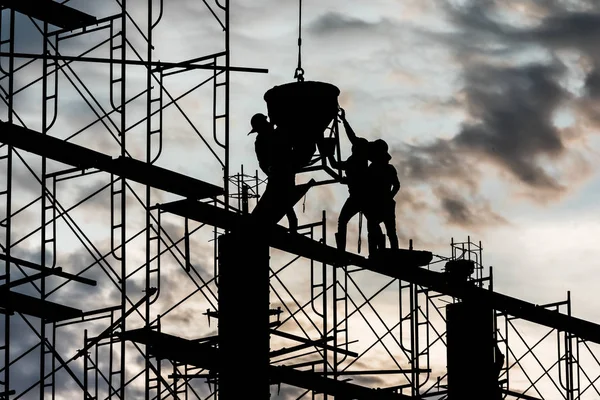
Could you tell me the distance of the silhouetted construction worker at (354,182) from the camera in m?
28.0

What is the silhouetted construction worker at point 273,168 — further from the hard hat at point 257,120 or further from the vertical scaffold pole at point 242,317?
the vertical scaffold pole at point 242,317

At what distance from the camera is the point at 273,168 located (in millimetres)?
26359

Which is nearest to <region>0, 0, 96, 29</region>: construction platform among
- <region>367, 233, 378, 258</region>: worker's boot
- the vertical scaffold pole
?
the vertical scaffold pole

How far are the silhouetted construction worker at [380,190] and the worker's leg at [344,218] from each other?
221 mm

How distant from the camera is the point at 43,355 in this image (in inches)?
1010

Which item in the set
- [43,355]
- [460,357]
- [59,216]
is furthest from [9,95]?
[460,357]

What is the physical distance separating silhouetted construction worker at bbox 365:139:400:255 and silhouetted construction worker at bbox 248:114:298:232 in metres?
2.23

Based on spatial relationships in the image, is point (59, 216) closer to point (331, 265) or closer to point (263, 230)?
point (263, 230)

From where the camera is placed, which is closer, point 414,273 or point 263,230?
point 263,230

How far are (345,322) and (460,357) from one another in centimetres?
400

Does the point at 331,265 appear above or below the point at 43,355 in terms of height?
above

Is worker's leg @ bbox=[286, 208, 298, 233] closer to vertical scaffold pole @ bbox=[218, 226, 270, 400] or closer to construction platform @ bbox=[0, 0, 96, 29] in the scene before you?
vertical scaffold pole @ bbox=[218, 226, 270, 400]

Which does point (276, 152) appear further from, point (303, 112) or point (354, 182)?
point (354, 182)

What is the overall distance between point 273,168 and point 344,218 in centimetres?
273
